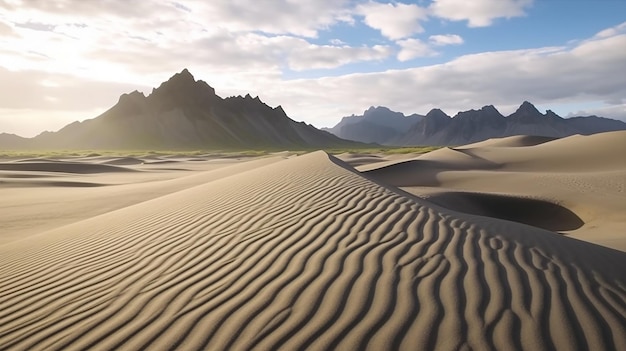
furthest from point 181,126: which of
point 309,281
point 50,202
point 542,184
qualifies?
point 309,281

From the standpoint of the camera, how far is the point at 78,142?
12469cm

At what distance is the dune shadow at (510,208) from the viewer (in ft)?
34.2

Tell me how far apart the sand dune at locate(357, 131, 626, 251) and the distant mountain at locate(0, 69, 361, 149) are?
368 feet

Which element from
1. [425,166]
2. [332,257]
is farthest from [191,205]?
[425,166]

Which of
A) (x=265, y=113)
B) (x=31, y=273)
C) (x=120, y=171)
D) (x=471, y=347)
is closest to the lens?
(x=471, y=347)

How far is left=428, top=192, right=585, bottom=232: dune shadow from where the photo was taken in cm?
1043

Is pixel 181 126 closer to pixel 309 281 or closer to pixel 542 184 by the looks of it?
pixel 542 184

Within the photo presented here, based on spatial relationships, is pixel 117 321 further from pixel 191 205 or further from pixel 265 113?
pixel 265 113

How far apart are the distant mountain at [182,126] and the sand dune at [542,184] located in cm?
11206

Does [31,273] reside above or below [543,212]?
above

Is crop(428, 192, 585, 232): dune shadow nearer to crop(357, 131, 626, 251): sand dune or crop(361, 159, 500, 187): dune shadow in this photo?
crop(357, 131, 626, 251): sand dune

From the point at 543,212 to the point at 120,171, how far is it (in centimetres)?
2301

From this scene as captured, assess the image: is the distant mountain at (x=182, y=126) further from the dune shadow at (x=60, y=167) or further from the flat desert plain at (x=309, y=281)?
the flat desert plain at (x=309, y=281)

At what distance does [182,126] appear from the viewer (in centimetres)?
13812
